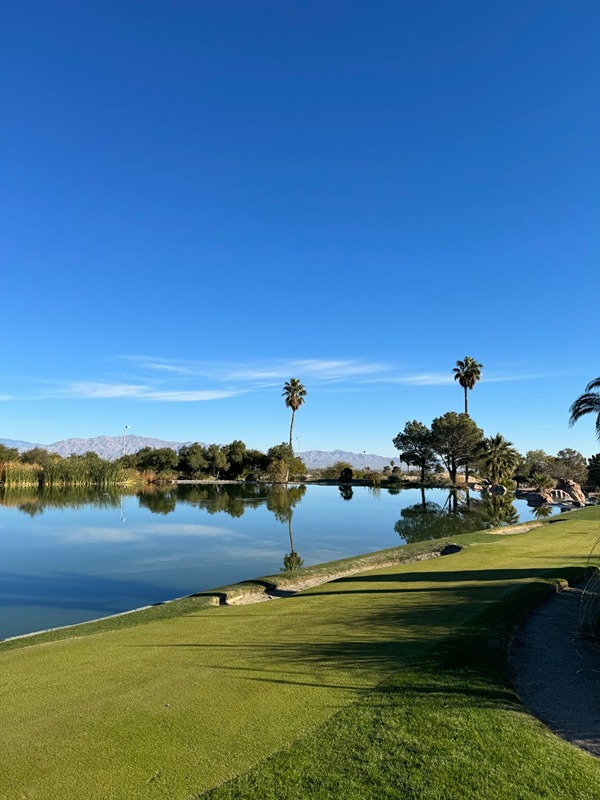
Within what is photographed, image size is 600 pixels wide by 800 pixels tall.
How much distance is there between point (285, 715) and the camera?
14.3 ft

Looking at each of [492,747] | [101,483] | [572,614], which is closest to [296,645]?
[492,747]

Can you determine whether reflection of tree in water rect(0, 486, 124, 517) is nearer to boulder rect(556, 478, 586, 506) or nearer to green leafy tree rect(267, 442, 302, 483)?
green leafy tree rect(267, 442, 302, 483)

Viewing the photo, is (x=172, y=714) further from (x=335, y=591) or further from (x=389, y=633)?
(x=335, y=591)

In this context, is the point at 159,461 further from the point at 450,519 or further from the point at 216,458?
the point at 450,519

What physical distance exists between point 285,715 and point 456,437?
6303cm

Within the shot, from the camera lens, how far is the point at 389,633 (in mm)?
7012

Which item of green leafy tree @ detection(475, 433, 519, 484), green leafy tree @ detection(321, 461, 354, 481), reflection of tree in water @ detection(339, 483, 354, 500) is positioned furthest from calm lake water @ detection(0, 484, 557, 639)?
green leafy tree @ detection(321, 461, 354, 481)

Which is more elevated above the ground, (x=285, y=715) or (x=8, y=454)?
(x=8, y=454)

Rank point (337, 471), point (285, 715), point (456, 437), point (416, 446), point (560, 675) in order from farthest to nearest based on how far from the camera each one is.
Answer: point (337, 471) < point (416, 446) < point (456, 437) < point (560, 675) < point (285, 715)

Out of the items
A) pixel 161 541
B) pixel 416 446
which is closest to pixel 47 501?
pixel 161 541

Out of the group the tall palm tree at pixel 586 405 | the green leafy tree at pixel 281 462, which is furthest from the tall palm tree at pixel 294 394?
the tall palm tree at pixel 586 405

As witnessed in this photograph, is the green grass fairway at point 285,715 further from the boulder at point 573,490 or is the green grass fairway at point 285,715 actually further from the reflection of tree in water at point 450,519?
the boulder at point 573,490

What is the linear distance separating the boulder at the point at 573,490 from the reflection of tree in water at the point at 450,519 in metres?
6.45

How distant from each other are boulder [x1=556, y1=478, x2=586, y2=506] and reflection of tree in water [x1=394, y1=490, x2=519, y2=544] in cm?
645
